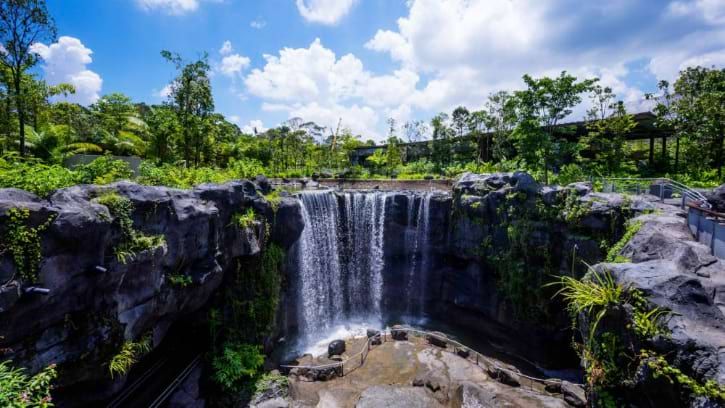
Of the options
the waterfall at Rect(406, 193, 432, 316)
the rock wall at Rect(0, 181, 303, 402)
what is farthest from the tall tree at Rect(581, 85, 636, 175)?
the rock wall at Rect(0, 181, 303, 402)

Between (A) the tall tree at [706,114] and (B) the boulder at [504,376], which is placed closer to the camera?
(B) the boulder at [504,376]

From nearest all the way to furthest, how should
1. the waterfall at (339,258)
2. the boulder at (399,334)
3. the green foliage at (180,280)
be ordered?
1. the green foliage at (180,280)
2. the boulder at (399,334)
3. the waterfall at (339,258)

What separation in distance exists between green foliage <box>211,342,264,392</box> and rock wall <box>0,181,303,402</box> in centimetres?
226

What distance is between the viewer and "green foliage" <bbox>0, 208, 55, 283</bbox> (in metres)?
5.59

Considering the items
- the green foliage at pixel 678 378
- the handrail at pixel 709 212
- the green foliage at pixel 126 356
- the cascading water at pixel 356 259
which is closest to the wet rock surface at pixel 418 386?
the cascading water at pixel 356 259

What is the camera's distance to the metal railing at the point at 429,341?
12.6 m

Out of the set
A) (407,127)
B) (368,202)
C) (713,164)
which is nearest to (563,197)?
(368,202)

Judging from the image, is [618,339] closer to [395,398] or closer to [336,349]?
[395,398]

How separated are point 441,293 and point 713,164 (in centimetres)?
2011

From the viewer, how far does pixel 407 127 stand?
5394cm

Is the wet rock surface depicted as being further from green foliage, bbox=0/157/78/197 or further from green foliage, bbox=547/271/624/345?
green foliage, bbox=0/157/78/197

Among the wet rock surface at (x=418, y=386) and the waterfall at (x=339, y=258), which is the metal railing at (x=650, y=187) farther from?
the waterfall at (x=339, y=258)

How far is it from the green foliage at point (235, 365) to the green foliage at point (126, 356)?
323cm

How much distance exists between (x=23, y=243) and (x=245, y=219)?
6.71m
